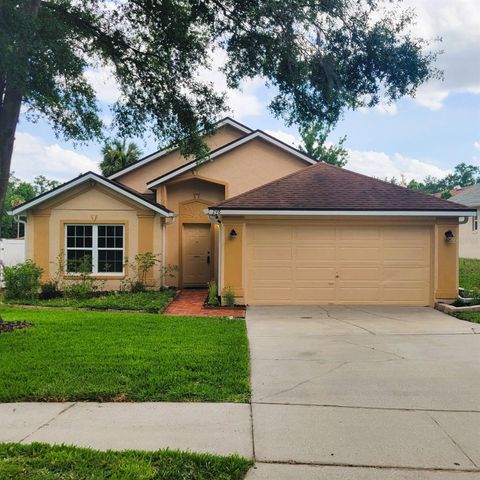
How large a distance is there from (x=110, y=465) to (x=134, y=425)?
888mm

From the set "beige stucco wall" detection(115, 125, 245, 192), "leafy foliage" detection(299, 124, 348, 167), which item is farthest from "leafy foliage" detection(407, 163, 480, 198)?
"beige stucco wall" detection(115, 125, 245, 192)

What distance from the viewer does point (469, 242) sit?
30.9 meters

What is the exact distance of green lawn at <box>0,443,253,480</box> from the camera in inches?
139

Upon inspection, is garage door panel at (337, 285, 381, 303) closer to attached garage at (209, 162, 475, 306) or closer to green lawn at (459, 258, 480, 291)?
attached garage at (209, 162, 475, 306)

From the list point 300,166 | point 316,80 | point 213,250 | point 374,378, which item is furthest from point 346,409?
point 300,166

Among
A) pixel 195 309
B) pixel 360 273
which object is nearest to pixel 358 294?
pixel 360 273

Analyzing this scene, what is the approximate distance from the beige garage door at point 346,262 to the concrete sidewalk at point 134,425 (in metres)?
8.33

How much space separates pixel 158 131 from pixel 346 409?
338 inches

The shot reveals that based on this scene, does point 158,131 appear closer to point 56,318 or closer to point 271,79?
point 271,79

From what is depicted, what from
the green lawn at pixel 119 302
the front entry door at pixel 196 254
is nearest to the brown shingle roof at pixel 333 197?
the green lawn at pixel 119 302

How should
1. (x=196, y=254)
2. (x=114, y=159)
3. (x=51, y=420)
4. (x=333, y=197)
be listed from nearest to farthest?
(x=51, y=420)
(x=333, y=197)
(x=196, y=254)
(x=114, y=159)

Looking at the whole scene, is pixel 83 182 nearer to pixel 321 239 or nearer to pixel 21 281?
pixel 21 281

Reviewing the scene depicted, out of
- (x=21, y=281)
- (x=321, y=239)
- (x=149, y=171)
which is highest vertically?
(x=149, y=171)

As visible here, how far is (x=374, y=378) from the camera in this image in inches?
248
